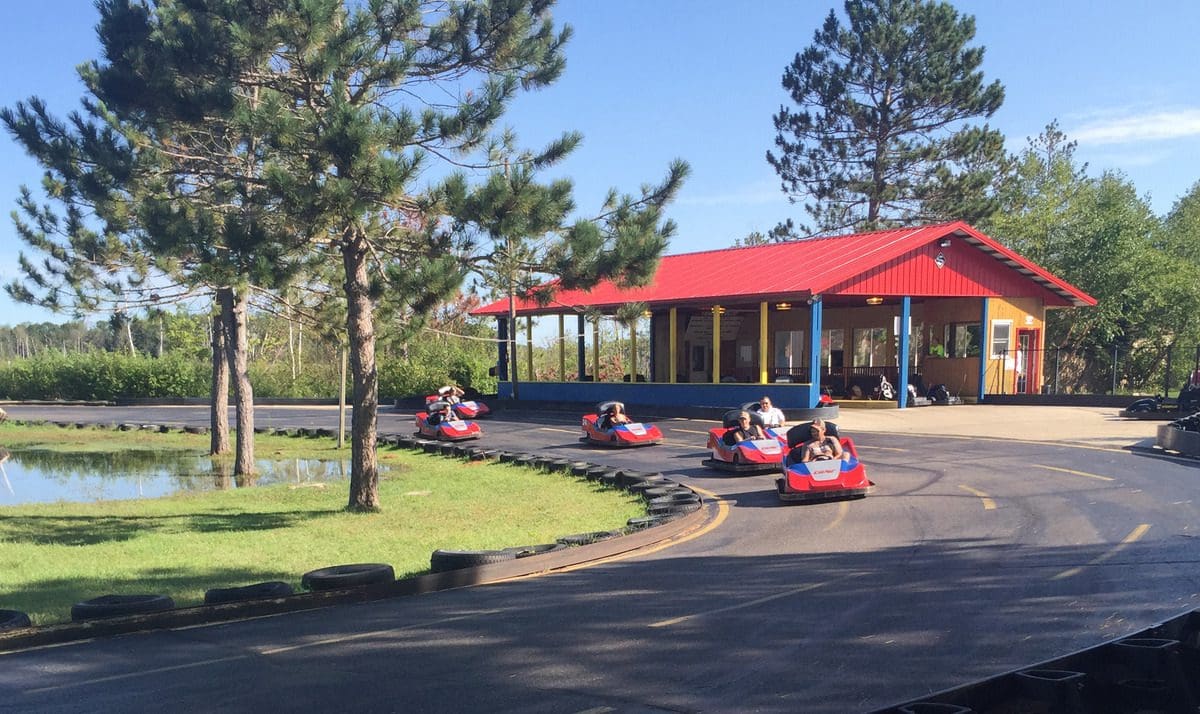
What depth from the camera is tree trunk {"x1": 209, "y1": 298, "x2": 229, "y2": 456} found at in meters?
22.9

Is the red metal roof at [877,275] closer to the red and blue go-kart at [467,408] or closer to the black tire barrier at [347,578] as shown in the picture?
the red and blue go-kart at [467,408]

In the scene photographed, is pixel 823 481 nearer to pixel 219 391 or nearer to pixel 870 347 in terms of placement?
pixel 219 391

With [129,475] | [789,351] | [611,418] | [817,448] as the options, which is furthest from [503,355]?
[817,448]

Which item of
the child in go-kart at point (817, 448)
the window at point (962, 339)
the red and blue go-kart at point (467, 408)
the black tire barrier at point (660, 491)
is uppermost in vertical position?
the window at point (962, 339)

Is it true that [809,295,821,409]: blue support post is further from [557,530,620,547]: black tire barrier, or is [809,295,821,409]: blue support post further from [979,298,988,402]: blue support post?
[557,530,620,547]: black tire barrier

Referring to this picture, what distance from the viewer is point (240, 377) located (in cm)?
2055

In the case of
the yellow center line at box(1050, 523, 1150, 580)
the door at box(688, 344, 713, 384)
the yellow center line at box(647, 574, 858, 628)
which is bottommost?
the yellow center line at box(647, 574, 858, 628)

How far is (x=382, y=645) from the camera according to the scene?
636cm

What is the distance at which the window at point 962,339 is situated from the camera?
29594 millimetres

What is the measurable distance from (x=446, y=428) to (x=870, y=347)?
15990mm

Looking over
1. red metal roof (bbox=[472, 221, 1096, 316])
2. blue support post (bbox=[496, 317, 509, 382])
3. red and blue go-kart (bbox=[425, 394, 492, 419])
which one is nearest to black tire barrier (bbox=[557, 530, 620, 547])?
red metal roof (bbox=[472, 221, 1096, 316])

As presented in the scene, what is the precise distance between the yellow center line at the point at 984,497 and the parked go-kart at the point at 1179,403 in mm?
10989

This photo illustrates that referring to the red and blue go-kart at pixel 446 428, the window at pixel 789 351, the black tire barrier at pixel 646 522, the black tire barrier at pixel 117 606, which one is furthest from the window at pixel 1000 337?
the black tire barrier at pixel 117 606

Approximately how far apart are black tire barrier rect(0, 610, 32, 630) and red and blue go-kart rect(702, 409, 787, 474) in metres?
11.0
